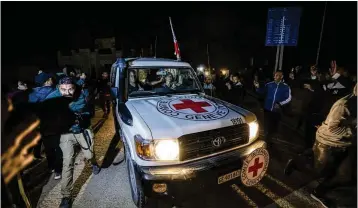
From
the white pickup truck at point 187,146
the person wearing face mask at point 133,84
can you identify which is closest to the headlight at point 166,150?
the white pickup truck at point 187,146

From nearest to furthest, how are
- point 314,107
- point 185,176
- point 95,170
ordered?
point 185,176 → point 95,170 → point 314,107

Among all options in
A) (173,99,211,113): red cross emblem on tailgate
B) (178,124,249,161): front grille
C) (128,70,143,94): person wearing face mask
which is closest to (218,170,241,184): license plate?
(178,124,249,161): front grille

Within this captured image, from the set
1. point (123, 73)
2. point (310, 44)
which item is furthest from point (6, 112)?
point (310, 44)

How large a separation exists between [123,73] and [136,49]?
957 inches

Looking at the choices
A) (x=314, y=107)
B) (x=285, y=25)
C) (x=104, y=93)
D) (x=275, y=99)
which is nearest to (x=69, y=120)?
(x=275, y=99)

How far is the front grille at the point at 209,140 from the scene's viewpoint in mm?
2905

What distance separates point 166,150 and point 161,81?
228 centimetres

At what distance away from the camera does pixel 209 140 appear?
10.0 feet

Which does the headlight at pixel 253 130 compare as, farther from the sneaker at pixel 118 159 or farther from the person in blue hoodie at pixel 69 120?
the sneaker at pixel 118 159

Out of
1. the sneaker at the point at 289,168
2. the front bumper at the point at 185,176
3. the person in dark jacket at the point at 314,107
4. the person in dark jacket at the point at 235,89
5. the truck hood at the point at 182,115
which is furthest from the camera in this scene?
the person in dark jacket at the point at 235,89

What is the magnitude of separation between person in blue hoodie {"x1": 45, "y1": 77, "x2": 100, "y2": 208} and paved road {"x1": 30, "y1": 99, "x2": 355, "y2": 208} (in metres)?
0.45

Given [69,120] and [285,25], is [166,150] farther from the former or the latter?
[285,25]

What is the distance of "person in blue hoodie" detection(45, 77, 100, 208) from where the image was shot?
3.33 m

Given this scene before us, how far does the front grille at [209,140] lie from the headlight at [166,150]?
0.22 ft
